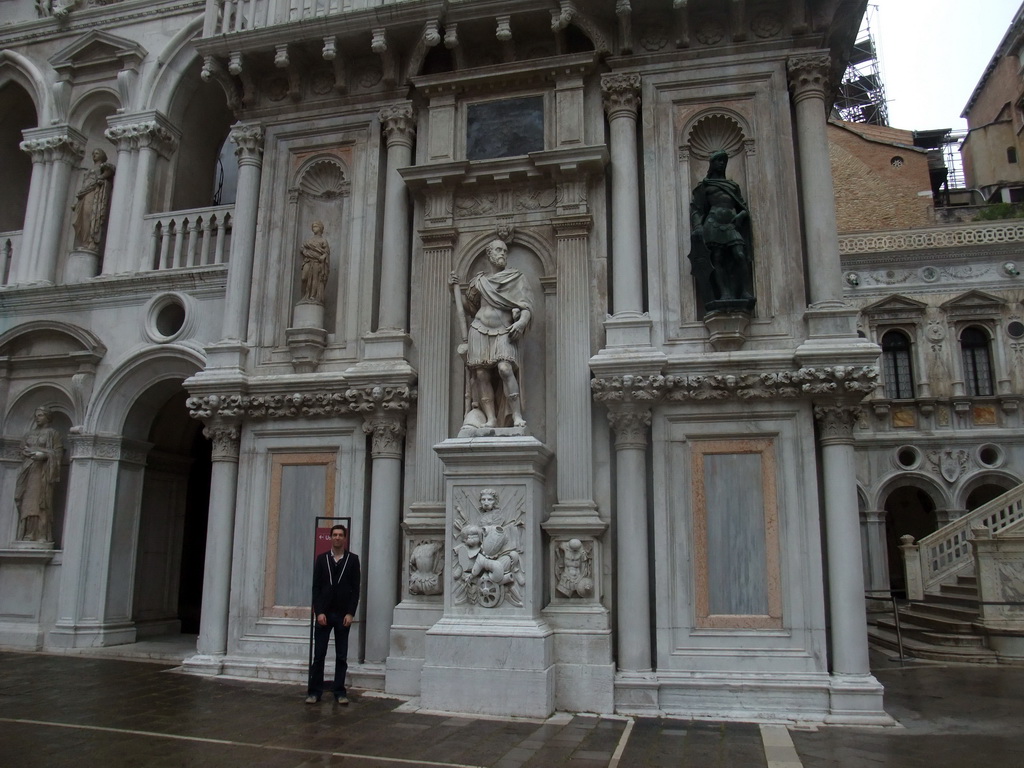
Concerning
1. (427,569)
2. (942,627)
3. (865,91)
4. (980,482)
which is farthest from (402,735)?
(865,91)

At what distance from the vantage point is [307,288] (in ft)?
37.9

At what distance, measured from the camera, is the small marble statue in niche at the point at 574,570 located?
30.5 ft

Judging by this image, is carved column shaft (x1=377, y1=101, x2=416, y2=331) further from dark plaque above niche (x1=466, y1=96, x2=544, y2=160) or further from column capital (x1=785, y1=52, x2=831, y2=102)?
column capital (x1=785, y1=52, x2=831, y2=102)

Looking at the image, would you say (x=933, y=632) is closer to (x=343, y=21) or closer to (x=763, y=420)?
(x=763, y=420)

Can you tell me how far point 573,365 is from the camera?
10.0 meters

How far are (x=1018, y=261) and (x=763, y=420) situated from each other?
67.6 ft

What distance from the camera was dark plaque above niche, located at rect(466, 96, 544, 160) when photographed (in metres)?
11.1

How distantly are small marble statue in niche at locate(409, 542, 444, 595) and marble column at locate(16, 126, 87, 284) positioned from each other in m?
9.02

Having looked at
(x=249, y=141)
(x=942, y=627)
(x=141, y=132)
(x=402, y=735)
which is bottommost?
(x=402, y=735)

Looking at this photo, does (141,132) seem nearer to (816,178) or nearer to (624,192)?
(624,192)

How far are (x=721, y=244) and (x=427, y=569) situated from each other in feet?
17.3

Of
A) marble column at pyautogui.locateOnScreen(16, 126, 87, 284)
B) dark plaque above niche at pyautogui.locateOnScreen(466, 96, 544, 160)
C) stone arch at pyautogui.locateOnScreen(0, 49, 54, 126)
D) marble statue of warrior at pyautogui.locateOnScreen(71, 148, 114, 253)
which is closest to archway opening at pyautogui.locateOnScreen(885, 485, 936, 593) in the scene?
dark plaque above niche at pyautogui.locateOnScreen(466, 96, 544, 160)

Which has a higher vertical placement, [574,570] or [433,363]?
[433,363]

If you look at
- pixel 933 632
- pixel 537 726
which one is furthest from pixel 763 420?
pixel 933 632
